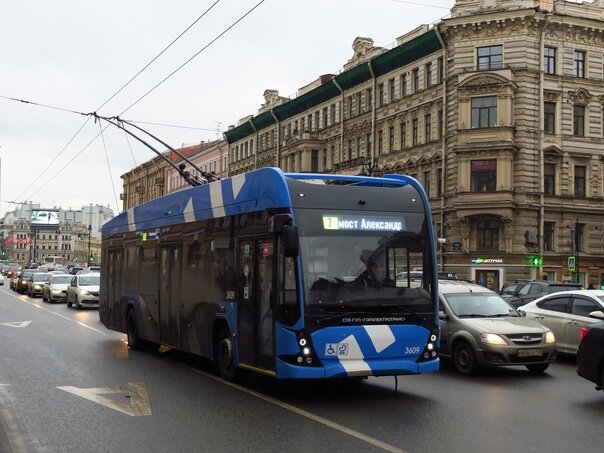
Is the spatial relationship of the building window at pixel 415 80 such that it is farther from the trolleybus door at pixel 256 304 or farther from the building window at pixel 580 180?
the trolleybus door at pixel 256 304

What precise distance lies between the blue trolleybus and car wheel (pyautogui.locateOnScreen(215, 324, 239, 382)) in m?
0.02

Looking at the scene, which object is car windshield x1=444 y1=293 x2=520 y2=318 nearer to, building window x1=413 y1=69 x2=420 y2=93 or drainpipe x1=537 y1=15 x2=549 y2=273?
drainpipe x1=537 y1=15 x2=549 y2=273

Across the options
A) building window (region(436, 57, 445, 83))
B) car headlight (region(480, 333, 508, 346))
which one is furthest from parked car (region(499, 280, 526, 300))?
building window (region(436, 57, 445, 83))

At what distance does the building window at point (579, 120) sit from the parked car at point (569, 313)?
34.3 metres

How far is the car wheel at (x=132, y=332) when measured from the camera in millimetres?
15320

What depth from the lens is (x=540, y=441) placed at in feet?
24.3

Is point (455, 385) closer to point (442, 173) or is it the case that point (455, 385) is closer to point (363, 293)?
point (363, 293)

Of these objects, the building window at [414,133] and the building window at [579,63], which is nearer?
the building window at [579,63]

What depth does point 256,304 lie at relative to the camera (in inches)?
390

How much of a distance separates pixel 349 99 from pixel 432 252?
4670cm

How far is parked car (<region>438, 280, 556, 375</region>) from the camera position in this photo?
12.0 meters

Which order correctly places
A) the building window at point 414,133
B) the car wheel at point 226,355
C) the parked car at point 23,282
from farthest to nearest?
the building window at point 414,133 < the parked car at point 23,282 < the car wheel at point 226,355

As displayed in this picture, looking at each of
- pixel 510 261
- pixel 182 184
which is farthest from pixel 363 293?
pixel 182 184

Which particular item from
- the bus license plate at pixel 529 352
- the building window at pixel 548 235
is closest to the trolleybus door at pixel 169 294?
the bus license plate at pixel 529 352
